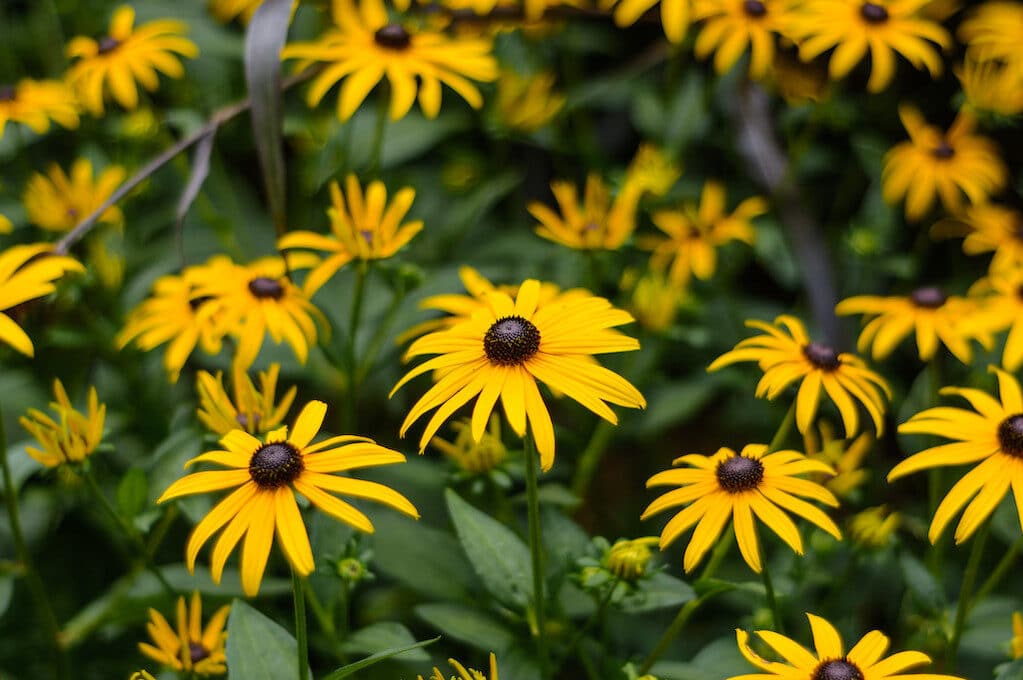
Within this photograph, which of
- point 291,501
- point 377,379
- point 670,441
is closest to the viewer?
point 291,501

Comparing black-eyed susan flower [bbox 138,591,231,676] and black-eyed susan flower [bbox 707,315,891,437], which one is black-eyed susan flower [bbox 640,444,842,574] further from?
black-eyed susan flower [bbox 138,591,231,676]

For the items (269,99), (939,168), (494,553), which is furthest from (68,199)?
(939,168)

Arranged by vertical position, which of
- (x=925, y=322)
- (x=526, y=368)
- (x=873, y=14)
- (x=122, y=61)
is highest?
(x=873, y=14)

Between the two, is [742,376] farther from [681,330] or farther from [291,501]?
[291,501]

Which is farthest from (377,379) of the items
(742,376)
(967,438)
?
(967,438)

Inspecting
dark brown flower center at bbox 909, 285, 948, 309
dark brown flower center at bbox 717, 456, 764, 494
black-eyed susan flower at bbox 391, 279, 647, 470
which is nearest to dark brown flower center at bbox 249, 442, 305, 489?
black-eyed susan flower at bbox 391, 279, 647, 470

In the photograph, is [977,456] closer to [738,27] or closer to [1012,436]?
[1012,436]
